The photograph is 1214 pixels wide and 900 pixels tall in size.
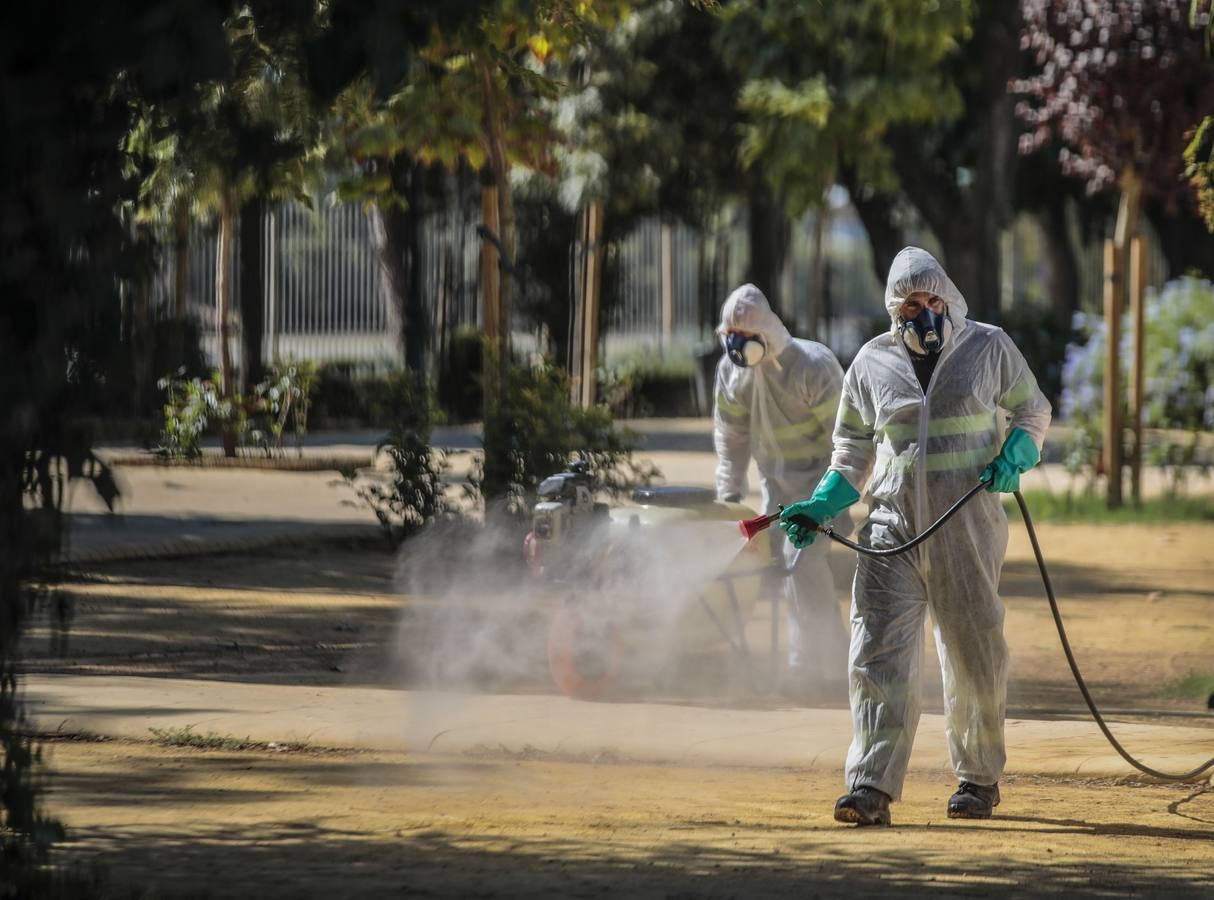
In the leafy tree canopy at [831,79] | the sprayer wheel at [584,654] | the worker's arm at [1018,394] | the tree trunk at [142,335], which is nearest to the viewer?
the tree trunk at [142,335]

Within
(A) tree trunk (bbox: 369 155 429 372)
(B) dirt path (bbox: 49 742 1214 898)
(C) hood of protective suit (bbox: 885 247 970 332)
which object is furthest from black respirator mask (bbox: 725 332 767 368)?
(A) tree trunk (bbox: 369 155 429 372)

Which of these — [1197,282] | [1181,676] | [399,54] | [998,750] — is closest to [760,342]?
[1181,676]

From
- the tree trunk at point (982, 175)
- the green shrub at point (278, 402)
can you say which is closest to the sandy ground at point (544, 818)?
the green shrub at point (278, 402)

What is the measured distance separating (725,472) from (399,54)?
502cm

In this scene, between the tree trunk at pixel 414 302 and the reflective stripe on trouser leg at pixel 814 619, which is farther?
the tree trunk at pixel 414 302

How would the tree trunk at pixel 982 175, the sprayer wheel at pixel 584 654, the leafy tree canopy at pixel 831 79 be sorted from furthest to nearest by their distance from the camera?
the tree trunk at pixel 982 175 → the leafy tree canopy at pixel 831 79 → the sprayer wheel at pixel 584 654

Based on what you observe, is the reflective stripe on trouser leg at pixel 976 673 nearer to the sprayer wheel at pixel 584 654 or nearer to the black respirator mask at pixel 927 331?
the black respirator mask at pixel 927 331

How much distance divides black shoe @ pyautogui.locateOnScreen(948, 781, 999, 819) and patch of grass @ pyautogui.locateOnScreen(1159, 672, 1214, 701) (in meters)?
2.79

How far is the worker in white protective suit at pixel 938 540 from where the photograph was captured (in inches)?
232

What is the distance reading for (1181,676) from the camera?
9.05m

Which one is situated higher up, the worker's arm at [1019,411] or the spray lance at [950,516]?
the worker's arm at [1019,411]

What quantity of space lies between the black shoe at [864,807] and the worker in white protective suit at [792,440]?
8.81ft

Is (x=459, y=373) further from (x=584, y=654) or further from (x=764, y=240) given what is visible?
(x=584, y=654)

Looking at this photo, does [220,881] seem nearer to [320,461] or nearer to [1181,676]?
[1181,676]
